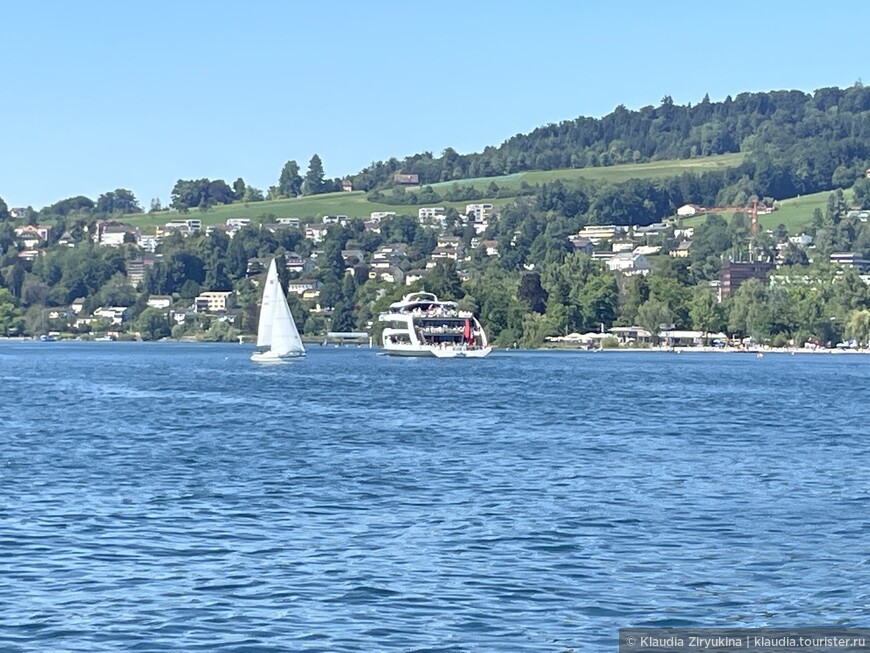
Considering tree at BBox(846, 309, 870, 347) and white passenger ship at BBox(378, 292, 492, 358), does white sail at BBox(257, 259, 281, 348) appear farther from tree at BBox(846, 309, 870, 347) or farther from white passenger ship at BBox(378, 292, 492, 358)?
tree at BBox(846, 309, 870, 347)

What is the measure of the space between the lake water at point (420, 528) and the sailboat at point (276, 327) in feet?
213

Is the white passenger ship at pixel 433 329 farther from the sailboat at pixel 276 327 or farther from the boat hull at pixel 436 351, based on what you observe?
the sailboat at pixel 276 327

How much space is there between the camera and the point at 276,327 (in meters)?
134

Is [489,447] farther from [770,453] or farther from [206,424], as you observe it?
[206,424]

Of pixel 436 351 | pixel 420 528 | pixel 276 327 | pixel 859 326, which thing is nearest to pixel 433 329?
pixel 436 351

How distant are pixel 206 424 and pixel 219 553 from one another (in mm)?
32142

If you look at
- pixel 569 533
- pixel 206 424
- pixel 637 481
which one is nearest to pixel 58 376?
pixel 206 424

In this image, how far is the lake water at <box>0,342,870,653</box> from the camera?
23.0m

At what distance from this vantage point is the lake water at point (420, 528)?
75.3ft

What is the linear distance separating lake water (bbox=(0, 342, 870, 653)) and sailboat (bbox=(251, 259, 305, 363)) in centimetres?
6492

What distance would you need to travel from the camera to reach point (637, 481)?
39156 mm

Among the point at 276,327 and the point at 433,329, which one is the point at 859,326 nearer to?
the point at 433,329

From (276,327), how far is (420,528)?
339 feet

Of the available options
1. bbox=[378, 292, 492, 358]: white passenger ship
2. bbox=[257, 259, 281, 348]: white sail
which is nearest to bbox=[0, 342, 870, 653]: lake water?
bbox=[257, 259, 281, 348]: white sail
